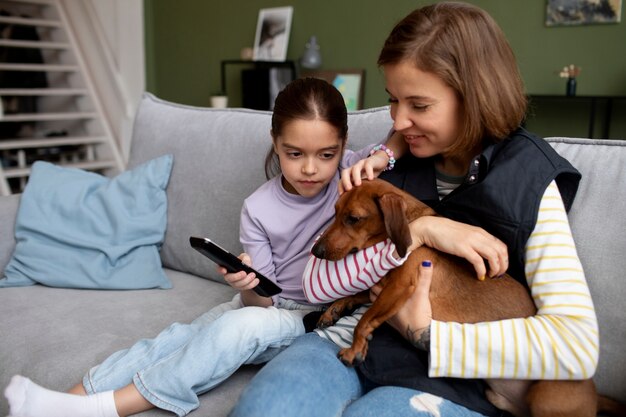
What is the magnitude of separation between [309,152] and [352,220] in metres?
0.27

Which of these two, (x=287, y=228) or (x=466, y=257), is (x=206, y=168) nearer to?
(x=287, y=228)

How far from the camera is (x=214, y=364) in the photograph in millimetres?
1380

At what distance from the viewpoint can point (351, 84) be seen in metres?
4.97

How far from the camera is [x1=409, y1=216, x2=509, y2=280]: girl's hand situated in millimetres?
1224

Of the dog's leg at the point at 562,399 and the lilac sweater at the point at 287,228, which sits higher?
the lilac sweater at the point at 287,228

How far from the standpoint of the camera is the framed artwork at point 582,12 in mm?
3781

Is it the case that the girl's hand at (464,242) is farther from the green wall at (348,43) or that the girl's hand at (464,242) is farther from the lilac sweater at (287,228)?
the green wall at (348,43)

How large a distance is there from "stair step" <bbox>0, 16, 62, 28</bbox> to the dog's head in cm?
506

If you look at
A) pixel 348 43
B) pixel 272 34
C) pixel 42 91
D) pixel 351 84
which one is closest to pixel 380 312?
pixel 351 84

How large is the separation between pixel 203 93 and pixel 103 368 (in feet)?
16.0

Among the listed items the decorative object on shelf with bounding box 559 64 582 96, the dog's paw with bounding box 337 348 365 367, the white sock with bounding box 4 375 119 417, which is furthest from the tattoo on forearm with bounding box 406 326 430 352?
the decorative object on shelf with bounding box 559 64 582 96

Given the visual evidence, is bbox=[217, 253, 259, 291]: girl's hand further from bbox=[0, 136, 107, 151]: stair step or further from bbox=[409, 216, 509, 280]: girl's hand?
bbox=[0, 136, 107, 151]: stair step

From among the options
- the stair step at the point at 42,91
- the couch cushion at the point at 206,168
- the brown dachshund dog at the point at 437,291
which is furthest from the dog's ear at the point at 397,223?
the stair step at the point at 42,91

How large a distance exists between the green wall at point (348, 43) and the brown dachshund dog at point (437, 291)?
312 cm
